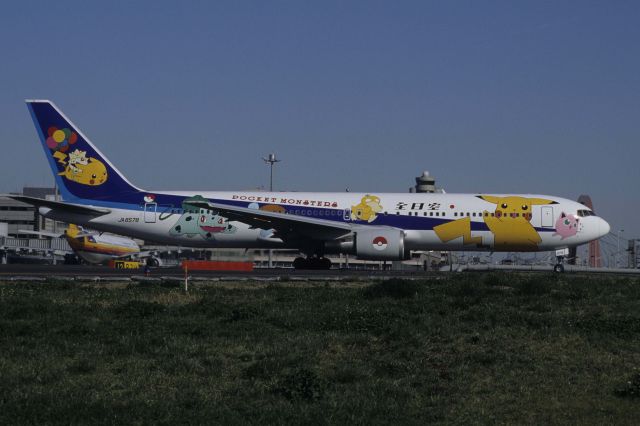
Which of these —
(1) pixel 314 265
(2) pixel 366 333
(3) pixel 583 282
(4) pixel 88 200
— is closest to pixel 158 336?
(2) pixel 366 333

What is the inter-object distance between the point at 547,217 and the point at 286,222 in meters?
14.9

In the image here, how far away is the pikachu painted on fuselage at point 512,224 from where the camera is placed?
45.7 m

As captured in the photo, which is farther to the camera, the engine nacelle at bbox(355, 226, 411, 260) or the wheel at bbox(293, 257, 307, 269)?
the wheel at bbox(293, 257, 307, 269)

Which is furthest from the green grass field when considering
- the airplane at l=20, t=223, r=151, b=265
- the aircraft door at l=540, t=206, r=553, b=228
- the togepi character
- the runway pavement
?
the airplane at l=20, t=223, r=151, b=265

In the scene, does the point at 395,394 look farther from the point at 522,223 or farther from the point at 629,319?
the point at 522,223

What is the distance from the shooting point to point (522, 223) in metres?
45.7

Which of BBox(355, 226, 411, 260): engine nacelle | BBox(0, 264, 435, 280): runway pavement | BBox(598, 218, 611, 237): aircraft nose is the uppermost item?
BBox(598, 218, 611, 237): aircraft nose

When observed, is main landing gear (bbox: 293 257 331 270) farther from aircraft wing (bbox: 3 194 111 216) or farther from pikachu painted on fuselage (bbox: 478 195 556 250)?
aircraft wing (bbox: 3 194 111 216)

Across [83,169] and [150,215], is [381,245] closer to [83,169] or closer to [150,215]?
[150,215]

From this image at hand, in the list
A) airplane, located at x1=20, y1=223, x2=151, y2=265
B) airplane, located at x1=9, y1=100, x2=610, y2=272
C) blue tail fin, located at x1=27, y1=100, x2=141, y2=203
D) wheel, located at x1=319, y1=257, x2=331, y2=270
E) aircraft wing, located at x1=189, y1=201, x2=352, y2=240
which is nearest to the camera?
aircraft wing, located at x1=189, y1=201, x2=352, y2=240

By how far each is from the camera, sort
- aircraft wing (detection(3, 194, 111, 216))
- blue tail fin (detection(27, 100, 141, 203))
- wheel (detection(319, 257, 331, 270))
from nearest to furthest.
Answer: aircraft wing (detection(3, 194, 111, 216)) → wheel (detection(319, 257, 331, 270)) → blue tail fin (detection(27, 100, 141, 203))

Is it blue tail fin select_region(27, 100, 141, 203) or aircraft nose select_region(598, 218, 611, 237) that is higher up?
blue tail fin select_region(27, 100, 141, 203)

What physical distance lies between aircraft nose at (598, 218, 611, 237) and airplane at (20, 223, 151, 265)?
155 feet

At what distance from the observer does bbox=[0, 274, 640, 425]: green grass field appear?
1164cm
